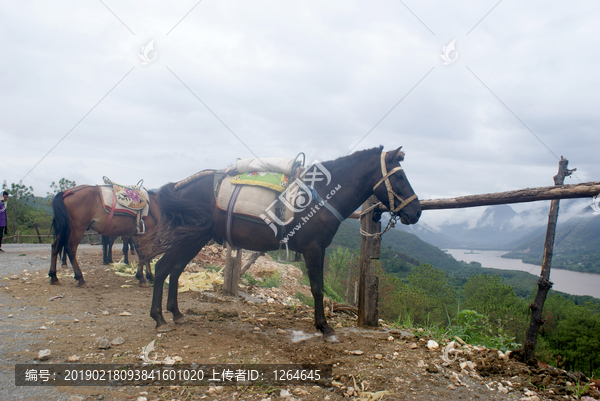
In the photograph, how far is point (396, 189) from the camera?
11.5 feet

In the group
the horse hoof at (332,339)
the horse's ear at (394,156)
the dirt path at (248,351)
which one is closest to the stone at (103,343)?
the dirt path at (248,351)

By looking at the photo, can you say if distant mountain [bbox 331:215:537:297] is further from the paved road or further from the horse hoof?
the paved road

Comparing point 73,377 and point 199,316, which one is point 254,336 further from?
point 73,377

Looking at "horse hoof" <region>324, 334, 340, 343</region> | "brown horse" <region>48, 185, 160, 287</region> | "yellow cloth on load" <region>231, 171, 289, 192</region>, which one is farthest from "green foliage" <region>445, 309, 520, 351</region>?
"brown horse" <region>48, 185, 160, 287</region>

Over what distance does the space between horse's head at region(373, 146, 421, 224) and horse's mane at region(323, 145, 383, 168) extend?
0.48 ft

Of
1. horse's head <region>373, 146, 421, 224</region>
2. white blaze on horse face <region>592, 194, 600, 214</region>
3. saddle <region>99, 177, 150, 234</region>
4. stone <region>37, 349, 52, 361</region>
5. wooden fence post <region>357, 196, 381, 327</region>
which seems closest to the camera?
white blaze on horse face <region>592, 194, 600, 214</region>

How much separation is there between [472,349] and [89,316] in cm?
460

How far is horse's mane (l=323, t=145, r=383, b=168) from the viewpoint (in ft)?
12.3

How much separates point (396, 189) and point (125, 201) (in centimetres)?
518

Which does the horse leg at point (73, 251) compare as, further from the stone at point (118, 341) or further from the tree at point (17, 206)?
the tree at point (17, 206)

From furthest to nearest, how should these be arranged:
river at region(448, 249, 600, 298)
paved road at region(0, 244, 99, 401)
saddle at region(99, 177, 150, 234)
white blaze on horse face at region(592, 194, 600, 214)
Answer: river at region(448, 249, 600, 298) → saddle at region(99, 177, 150, 234) → white blaze on horse face at region(592, 194, 600, 214) → paved road at region(0, 244, 99, 401)

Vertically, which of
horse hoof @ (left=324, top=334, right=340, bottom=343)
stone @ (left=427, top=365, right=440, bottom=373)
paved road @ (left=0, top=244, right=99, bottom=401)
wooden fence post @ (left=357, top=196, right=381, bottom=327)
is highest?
wooden fence post @ (left=357, top=196, right=381, bottom=327)

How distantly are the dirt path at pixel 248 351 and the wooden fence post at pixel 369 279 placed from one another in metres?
0.20

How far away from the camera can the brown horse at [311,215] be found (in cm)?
355
